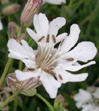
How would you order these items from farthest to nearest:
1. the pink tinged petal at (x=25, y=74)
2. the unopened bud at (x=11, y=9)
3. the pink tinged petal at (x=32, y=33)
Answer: the unopened bud at (x=11, y=9) < the pink tinged petal at (x=32, y=33) < the pink tinged petal at (x=25, y=74)

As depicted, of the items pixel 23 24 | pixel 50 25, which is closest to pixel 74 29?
pixel 50 25

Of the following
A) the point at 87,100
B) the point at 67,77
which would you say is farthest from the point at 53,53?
the point at 87,100

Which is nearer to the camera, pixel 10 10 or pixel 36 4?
pixel 36 4

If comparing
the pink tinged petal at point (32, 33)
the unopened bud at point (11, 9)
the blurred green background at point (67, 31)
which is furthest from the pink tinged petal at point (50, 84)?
the unopened bud at point (11, 9)

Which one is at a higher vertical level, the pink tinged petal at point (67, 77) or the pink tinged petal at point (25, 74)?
the pink tinged petal at point (25, 74)

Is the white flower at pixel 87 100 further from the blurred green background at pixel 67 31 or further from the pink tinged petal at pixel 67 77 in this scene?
the pink tinged petal at pixel 67 77

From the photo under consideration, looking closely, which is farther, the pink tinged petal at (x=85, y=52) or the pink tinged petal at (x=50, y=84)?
the pink tinged petal at (x=85, y=52)

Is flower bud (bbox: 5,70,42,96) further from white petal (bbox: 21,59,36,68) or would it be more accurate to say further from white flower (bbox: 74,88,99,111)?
white flower (bbox: 74,88,99,111)

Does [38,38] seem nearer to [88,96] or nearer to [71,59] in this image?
[71,59]

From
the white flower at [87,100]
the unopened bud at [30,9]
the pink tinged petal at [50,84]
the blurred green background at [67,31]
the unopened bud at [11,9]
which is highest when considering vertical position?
the unopened bud at [30,9]
